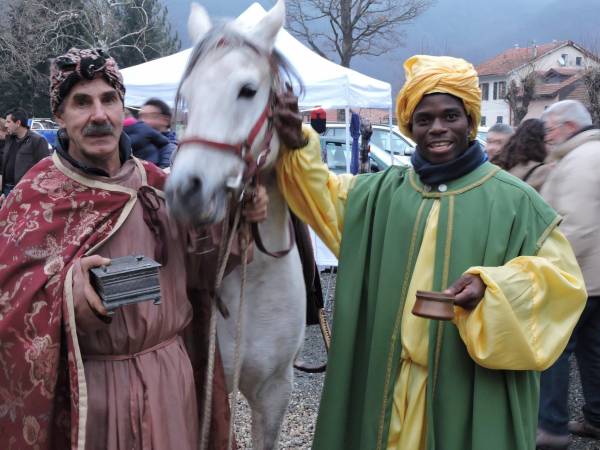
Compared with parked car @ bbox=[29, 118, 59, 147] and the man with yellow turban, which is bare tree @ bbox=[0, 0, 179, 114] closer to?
parked car @ bbox=[29, 118, 59, 147]

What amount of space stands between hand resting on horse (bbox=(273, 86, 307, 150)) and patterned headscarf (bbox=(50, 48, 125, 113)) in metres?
0.51

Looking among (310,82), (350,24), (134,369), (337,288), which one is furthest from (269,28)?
(350,24)

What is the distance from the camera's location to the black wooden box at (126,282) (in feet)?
5.04

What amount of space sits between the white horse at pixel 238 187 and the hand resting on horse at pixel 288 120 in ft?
0.12

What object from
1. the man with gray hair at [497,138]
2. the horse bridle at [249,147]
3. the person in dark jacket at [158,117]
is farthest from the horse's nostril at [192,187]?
the man with gray hair at [497,138]

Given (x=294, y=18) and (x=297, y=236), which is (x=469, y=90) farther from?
(x=294, y=18)

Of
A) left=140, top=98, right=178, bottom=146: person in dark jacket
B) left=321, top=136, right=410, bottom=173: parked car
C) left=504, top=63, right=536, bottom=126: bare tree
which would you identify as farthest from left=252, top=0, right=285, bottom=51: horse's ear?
left=504, top=63, right=536, bottom=126: bare tree

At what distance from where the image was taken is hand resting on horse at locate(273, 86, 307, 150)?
192cm

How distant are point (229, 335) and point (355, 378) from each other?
53 cm

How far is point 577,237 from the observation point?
351cm

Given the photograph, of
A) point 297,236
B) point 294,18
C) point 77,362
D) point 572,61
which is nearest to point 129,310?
point 77,362

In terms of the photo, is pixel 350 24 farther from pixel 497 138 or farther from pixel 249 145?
pixel 249 145

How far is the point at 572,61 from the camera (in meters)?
58.3

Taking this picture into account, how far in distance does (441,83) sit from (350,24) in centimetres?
3325
